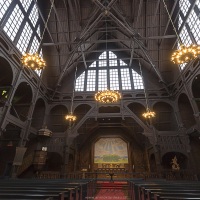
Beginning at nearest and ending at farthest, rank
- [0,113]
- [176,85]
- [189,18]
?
[0,113], [189,18], [176,85]

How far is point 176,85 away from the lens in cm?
1667

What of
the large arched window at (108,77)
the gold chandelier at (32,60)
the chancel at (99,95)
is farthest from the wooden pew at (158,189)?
the large arched window at (108,77)

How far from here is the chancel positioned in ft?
42.5

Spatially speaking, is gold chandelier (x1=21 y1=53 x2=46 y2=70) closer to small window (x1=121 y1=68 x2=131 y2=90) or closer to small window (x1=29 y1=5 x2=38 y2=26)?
small window (x1=29 y1=5 x2=38 y2=26)

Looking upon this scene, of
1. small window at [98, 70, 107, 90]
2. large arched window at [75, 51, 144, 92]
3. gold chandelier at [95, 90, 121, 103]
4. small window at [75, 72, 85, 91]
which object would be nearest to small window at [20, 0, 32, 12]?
large arched window at [75, 51, 144, 92]

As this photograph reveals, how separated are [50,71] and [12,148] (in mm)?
9602

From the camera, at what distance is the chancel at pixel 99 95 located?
42.5 feet

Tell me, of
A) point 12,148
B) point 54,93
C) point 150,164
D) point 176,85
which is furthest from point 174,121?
point 12,148

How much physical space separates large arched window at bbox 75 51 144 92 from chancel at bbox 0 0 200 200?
0.13 metres

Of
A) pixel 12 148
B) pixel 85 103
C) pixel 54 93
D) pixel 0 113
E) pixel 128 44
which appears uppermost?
pixel 128 44

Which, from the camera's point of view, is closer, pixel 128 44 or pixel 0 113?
pixel 0 113

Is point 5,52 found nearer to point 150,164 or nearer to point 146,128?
point 146,128

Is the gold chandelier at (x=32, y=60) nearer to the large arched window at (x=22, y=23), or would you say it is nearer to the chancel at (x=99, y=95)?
the chancel at (x=99, y=95)

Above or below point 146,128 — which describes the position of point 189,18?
above
